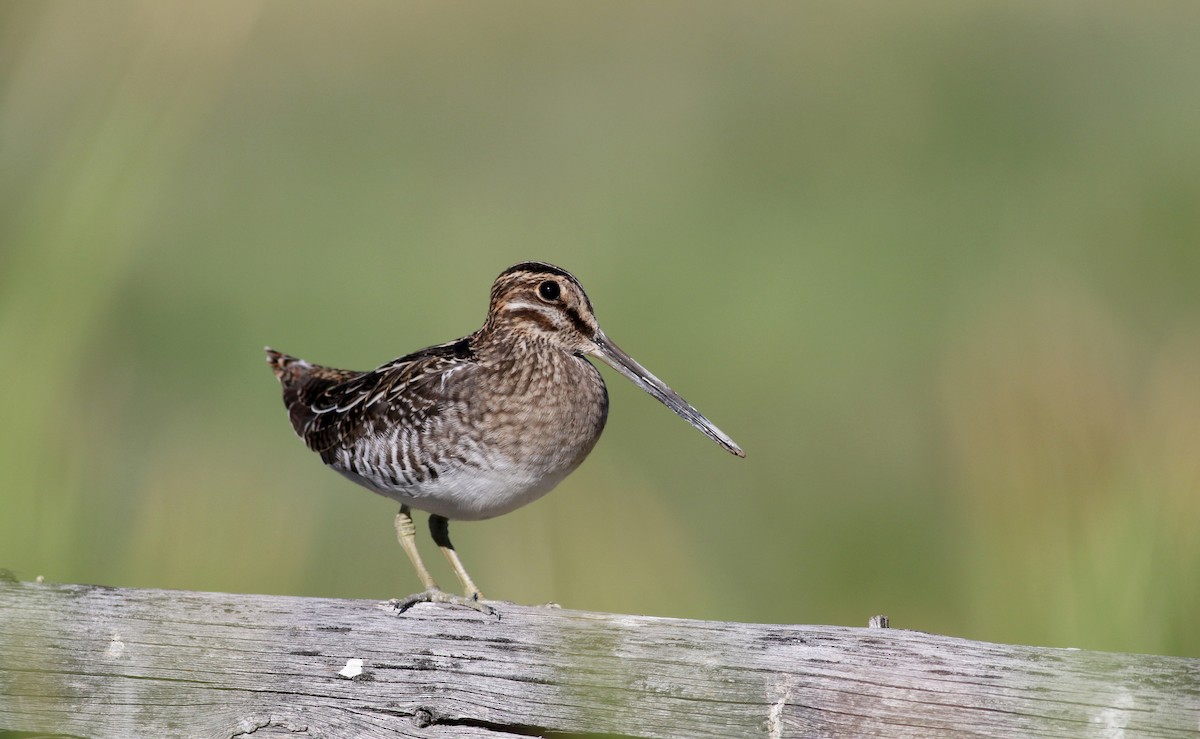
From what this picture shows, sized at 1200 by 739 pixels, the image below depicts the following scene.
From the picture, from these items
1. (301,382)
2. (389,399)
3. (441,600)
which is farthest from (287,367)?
(441,600)

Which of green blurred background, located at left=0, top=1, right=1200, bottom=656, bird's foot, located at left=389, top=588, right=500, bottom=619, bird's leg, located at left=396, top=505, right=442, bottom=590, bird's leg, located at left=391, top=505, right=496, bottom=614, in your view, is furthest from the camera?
bird's leg, located at left=396, top=505, right=442, bottom=590

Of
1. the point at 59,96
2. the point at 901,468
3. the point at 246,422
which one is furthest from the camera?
the point at 246,422

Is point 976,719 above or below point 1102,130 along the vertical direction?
below

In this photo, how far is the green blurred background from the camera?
12.0 feet

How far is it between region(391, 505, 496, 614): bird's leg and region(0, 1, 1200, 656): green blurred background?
0.26m

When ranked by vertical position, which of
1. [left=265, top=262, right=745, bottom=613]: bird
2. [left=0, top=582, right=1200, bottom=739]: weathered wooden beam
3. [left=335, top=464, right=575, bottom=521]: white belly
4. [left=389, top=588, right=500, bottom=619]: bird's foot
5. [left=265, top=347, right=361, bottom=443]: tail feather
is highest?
[left=265, top=347, right=361, bottom=443]: tail feather

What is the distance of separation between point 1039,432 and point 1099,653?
1.04 meters

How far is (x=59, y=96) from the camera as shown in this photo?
3676 mm

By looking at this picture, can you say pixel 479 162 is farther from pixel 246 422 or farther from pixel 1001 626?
pixel 1001 626

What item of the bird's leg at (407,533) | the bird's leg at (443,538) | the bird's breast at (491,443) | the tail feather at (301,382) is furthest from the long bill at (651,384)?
the tail feather at (301,382)

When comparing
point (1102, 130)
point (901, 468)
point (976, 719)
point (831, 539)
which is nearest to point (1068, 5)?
point (1102, 130)

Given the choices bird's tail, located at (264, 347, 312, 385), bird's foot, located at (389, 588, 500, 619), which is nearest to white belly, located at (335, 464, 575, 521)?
bird's foot, located at (389, 588, 500, 619)

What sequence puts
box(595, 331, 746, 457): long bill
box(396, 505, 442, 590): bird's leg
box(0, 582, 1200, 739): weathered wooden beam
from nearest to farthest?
box(0, 582, 1200, 739): weathered wooden beam
box(595, 331, 746, 457): long bill
box(396, 505, 442, 590): bird's leg

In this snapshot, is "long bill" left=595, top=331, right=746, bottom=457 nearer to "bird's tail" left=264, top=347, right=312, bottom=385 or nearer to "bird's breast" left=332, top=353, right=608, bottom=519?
"bird's breast" left=332, top=353, right=608, bottom=519
